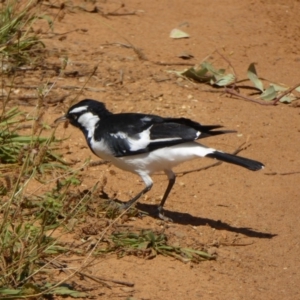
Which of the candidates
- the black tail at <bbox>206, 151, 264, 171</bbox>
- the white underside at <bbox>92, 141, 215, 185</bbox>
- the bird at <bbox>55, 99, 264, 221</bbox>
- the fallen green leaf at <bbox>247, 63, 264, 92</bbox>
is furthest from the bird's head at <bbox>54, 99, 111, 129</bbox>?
the fallen green leaf at <bbox>247, 63, 264, 92</bbox>

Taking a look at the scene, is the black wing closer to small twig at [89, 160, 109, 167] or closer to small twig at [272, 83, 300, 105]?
small twig at [89, 160, 109, 167]

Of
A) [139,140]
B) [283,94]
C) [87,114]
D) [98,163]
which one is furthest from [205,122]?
[139,140]

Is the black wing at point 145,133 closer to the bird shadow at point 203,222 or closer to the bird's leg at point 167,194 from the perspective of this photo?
the bird's leg at point 167,194

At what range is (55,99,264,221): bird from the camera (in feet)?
23.3

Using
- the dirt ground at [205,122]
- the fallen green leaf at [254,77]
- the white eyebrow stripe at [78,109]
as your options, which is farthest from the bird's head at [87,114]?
the fallen green leaf at [254,77]

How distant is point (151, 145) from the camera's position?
7.17 meters

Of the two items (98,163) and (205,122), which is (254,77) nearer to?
(205,122)

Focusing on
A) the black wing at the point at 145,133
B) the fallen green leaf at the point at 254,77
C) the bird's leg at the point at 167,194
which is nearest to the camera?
the black wing at the point at 145,133

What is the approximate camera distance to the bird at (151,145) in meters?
7.09

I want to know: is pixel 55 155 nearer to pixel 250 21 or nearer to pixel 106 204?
pixel 106 204

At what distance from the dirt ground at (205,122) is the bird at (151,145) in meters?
0.35

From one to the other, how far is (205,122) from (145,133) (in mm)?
1720

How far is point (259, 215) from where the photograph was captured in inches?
295

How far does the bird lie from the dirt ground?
0.35m
